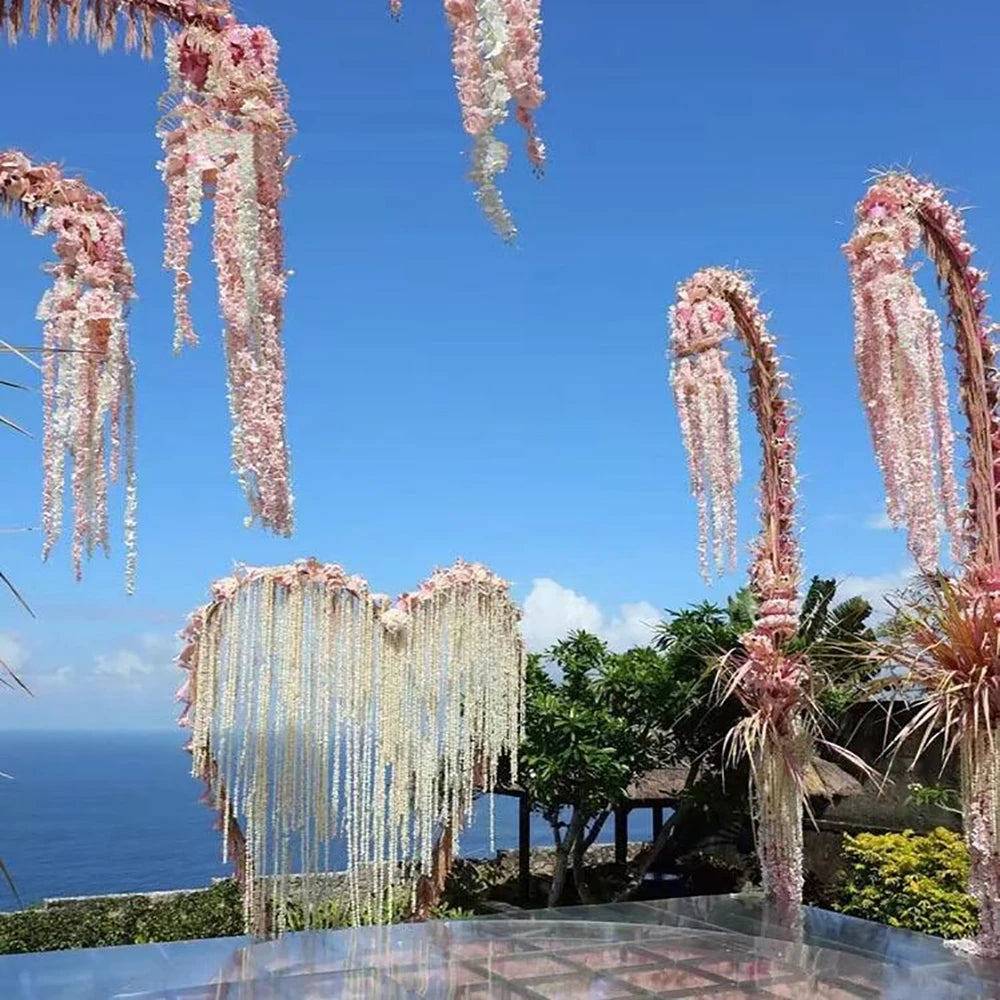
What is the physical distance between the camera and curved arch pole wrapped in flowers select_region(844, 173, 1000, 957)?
17.6 ft

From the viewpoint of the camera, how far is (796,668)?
20.5ft

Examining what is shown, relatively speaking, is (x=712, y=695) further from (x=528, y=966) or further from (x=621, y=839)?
(x=528, y=966)

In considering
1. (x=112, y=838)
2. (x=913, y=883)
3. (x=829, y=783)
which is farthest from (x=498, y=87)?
(x=112, y=838)

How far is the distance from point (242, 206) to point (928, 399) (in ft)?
13.2

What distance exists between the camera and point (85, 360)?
331 cm

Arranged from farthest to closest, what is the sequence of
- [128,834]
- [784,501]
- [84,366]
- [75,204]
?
[128,834] < [784,501] < [75,204] < [84,366]

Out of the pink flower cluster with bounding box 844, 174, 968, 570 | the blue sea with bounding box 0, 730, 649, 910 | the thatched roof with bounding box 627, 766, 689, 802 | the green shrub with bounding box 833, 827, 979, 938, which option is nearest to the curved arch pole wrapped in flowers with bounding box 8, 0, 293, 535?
the blue sea with bounding box 0, 730, 649, 910

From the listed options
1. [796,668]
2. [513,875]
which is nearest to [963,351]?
[796,668]

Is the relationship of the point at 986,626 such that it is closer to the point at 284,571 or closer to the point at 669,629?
the point at 284,571

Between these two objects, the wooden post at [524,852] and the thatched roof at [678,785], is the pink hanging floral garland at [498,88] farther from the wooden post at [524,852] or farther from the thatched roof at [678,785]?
the wooden post at [524,852]

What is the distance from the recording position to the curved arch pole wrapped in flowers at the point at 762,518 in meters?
6.24

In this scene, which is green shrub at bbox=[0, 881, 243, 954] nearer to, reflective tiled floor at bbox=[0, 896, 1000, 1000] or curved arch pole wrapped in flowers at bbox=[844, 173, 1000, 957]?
reflective tiled floor at bbox=[0, 896, 1000, 1000]

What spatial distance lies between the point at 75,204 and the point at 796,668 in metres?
4.49

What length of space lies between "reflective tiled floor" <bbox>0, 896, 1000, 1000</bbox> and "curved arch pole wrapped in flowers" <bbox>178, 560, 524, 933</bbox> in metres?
0.96
